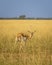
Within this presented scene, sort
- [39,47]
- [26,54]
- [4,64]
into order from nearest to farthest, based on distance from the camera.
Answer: [4,64] < [26,54] < [39,47]

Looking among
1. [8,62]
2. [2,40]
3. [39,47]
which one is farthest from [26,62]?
[2,40]

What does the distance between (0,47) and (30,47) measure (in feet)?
2.46

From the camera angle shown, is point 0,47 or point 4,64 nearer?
point 4,64

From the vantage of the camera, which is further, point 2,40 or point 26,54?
point 2,40

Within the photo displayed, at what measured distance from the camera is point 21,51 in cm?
639

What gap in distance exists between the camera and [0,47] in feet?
22.2

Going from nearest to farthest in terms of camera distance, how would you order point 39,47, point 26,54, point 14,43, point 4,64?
1. point 4,64
2. point 26,54
3. point 39,47
4. point 14,43

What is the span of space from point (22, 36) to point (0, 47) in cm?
96

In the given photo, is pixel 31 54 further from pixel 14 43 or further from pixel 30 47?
pixel 14 43

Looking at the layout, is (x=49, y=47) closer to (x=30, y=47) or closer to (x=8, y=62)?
(x=30, y=47)

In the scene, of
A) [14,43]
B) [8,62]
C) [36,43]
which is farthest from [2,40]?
[8,62]

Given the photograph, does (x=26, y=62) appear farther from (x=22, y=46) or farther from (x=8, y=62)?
(x=22, y=46)

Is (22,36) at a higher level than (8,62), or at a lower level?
higher

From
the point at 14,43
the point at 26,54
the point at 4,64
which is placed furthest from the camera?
the point at 14,43
